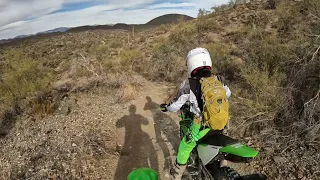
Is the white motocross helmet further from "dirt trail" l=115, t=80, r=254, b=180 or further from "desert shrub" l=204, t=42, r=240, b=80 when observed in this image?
"desert shrub" l=204, t=42, r=240, b=80

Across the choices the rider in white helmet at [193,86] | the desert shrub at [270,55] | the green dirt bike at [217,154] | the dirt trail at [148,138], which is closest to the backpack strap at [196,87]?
the rider in white helmet at [193,86]

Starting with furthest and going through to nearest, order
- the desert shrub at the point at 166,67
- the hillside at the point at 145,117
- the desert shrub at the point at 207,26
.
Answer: the desert shrub at the point at 207,26, the desert shrub at the point at 166,67, the hillside at the point at 145,117

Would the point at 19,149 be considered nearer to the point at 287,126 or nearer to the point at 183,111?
the point at 183,111

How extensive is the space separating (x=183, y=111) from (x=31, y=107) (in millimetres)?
5766

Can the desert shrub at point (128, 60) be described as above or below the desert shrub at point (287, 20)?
below

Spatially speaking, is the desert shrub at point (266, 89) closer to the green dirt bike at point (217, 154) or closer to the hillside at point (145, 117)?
the hillside at point (145, 117)

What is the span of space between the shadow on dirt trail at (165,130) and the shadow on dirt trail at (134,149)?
20 cm

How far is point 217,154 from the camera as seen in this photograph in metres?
2.95

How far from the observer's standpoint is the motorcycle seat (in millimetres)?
2908

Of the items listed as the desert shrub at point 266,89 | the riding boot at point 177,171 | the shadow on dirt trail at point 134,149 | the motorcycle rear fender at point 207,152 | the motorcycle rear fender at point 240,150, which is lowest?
the shadow on dirt trail at point 134,149

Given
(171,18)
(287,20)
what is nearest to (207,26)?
(287,20)

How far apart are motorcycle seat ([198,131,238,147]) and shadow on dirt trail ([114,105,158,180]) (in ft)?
7.75

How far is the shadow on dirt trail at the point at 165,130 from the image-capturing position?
5.86m

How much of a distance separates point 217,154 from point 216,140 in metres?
0.14
